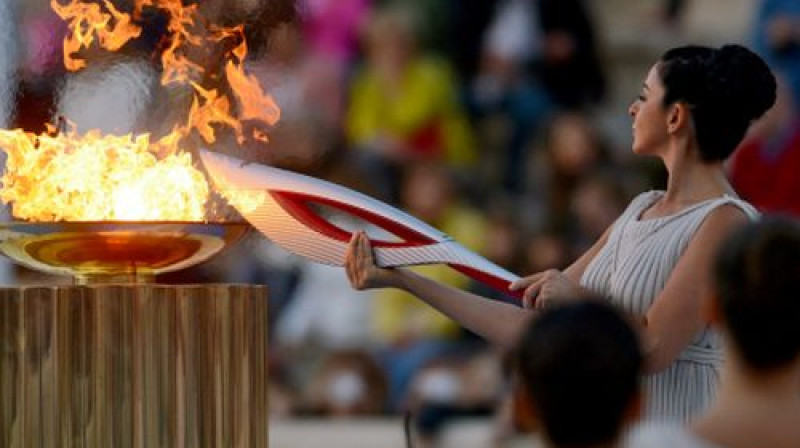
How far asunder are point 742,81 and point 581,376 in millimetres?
1249

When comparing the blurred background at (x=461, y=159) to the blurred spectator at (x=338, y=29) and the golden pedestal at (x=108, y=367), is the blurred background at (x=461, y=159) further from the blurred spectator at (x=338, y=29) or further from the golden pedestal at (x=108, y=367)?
the golden pedestal at (x=108, y=367)

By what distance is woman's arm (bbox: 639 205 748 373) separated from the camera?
3.37m

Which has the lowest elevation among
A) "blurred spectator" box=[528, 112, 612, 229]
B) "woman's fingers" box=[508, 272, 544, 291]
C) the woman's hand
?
the woman's hand

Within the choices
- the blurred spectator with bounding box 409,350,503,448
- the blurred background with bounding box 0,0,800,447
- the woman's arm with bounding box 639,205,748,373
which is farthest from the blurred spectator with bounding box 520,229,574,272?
the woman's arm with bounding box 639,205,748,373

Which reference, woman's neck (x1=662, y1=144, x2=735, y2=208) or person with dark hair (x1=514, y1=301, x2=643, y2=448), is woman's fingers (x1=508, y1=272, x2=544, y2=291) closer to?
woman's neck (x1=662, y1=144, x2=735, y2=208)

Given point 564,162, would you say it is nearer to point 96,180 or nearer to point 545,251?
point 545,251

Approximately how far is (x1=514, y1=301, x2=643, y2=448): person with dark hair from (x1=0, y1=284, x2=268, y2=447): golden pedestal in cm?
175

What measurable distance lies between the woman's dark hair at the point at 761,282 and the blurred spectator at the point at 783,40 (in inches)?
204

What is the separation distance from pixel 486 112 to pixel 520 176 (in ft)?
0.90

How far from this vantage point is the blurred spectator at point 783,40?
7582 millimetres

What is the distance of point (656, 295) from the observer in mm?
3471

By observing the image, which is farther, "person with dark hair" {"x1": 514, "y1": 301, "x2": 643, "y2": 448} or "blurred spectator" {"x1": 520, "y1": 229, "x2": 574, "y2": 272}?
"blurred spectator" {"x1": 520, "y1": 229, "x2": 574, "y2": 272}

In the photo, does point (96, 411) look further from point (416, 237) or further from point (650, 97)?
point (650, 97)

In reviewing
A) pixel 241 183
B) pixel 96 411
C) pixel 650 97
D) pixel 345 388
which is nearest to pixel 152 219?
pixel 241 183
